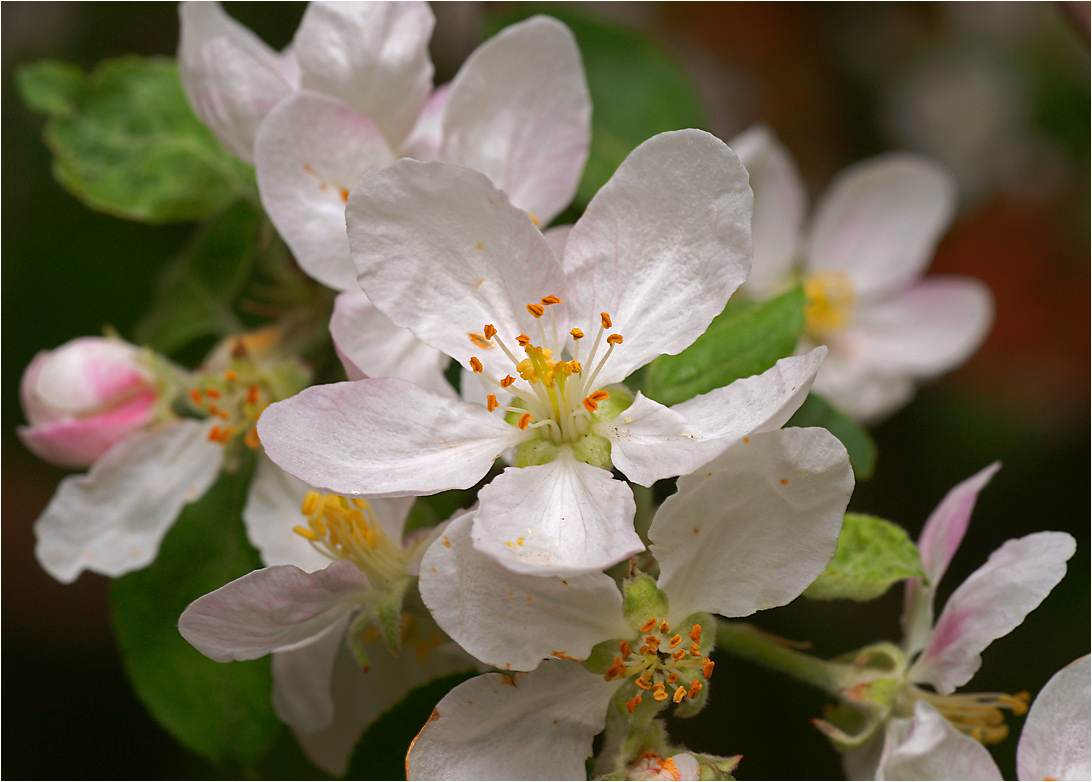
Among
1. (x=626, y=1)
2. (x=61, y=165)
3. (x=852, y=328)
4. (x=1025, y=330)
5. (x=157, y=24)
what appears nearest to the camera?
(x=61, y=165)

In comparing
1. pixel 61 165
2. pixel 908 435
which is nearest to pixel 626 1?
pixel 908 435

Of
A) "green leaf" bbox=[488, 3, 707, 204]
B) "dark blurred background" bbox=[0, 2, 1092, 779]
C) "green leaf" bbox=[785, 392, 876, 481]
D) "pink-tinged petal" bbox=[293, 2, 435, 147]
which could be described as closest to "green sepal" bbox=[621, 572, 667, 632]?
"green leaf" bbox=[785, 392, 876, 481]

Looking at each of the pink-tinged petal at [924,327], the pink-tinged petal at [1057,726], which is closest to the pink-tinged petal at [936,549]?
the pink-tinged petal at [1057,726]

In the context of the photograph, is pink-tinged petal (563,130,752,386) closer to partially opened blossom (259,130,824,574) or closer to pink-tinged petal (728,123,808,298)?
partially opened blossom (259,130,824,574)

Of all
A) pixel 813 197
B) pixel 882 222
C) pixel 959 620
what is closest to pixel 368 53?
pixel 959 620

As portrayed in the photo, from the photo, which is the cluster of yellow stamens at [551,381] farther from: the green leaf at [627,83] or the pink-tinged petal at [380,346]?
the green leaf at [627,83]

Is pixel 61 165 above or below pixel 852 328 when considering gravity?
above

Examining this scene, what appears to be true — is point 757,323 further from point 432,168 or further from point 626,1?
point 626,1
